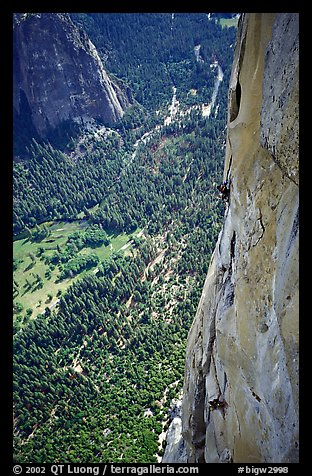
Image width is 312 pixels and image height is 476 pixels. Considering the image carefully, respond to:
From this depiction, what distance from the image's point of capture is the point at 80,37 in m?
129

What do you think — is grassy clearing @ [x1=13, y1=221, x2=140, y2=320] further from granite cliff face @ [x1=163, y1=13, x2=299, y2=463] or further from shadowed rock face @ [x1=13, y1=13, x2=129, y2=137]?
granite cliff face @ [x1=163, y1=13, x2=299, y2=463]

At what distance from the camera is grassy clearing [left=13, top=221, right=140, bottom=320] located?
79.4m

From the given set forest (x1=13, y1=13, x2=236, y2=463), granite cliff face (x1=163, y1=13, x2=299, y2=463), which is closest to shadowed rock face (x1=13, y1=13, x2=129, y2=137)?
forest (x1=13, y1=13, x2=236, y2=463)

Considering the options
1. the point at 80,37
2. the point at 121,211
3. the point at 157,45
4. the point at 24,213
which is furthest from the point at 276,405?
the point at 157,45

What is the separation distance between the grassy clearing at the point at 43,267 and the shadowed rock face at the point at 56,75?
47.4 metres

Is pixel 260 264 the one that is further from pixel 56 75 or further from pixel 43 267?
pixel 56 75

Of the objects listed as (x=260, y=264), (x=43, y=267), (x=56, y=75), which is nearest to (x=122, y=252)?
(x=43, y=267)

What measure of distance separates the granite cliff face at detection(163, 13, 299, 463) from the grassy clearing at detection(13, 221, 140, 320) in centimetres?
6835

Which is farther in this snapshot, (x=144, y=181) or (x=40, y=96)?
(x=40, y=96)

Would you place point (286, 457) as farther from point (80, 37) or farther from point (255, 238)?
point (80, 37)

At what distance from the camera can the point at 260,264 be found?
1097cm

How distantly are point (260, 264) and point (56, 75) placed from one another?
133997mm

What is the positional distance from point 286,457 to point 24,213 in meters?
105

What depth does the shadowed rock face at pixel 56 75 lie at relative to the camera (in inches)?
4857
